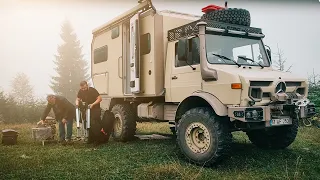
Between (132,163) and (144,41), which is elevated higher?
(144,41)

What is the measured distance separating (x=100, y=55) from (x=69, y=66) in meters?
25.6

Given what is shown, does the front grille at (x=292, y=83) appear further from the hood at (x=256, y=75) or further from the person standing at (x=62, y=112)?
the person standing at (x=62, y=112)

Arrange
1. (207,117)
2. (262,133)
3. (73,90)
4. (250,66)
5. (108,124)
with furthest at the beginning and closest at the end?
(73,90), (108,124), (262,133), (250,66), (207,117)

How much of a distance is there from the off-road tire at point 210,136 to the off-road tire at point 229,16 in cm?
204

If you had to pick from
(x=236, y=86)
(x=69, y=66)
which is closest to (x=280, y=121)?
(x=236, y=86)

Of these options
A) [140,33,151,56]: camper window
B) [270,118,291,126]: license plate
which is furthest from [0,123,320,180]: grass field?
[140,33,151,56]: camper window

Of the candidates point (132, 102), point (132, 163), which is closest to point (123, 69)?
point (132, 102)

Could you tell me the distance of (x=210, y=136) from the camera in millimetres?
5141

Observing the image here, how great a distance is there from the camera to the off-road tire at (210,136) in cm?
502

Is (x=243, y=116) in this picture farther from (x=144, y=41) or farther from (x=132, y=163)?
(x=144, y=41)

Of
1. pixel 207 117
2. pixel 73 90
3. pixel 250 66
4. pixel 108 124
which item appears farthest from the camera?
pixel 73 90

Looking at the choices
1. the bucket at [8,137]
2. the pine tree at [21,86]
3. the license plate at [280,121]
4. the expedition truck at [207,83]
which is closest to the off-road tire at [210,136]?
the expedition truck at [207,83]

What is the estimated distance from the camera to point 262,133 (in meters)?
6.75

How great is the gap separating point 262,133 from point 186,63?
2483 millimetres
